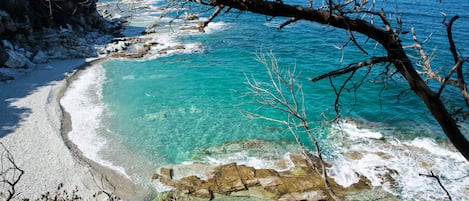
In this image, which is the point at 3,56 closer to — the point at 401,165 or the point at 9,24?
the point at 9,24

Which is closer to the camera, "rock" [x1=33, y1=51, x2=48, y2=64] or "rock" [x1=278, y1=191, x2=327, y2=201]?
"rock" [x1=278, y1=191, x2=327, y2=201]

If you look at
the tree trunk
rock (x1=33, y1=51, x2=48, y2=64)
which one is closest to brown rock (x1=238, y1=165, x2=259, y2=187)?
the tree trunk

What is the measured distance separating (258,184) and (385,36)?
406 inches

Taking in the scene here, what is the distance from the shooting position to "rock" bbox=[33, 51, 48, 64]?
2608 cm

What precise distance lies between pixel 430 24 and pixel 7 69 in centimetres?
3786

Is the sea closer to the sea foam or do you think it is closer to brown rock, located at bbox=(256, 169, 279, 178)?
the sea foam

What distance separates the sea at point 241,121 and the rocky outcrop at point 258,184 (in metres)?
0.71

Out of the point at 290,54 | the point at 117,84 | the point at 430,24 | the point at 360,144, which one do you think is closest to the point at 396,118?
the point at 360,144

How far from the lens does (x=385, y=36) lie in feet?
9.54

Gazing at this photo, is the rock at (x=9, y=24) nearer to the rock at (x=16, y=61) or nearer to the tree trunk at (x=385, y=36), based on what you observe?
the rock at (x=16, y=61)

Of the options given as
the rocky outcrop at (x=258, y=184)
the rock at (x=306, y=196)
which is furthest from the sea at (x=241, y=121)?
the rock at (x=306, y=196)

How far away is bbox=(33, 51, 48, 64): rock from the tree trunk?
28.1m

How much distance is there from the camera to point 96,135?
54.5 feet

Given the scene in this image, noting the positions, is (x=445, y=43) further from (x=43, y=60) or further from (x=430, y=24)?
(x=43, y=60)
